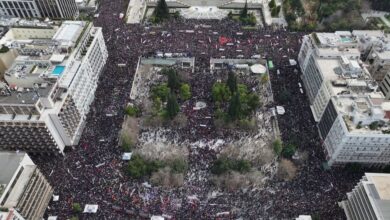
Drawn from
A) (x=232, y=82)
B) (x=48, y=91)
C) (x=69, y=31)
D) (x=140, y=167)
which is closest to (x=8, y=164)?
(x=48, y=91)

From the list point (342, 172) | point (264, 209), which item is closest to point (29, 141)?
point (264, 209)

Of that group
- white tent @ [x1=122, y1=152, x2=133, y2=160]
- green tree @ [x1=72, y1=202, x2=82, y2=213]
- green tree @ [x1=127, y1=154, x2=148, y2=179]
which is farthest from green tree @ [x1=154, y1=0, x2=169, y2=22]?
green tree @ [x1=72, y1=202, x2=82, y2=213]

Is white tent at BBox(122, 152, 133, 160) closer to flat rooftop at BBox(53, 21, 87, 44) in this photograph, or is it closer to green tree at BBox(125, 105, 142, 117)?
green tree at BBox(125, 105, 142, 117)

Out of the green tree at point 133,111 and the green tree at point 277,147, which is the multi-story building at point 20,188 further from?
the green tree at point 277,147

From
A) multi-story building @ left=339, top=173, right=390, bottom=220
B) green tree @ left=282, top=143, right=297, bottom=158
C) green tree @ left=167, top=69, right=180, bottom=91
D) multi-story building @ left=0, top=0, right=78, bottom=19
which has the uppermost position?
multi-story building @ left=0, top=0, right=78, bottom=19

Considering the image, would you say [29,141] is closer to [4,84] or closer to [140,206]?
[4,84]

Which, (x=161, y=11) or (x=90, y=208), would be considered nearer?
(x=90, y=208)

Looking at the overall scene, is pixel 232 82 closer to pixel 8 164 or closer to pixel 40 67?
pixel 40 67
